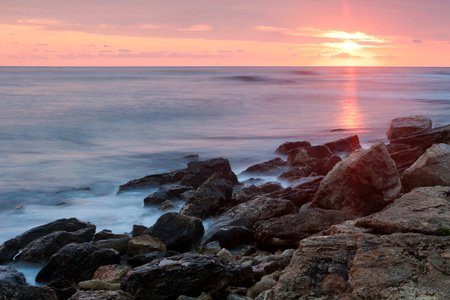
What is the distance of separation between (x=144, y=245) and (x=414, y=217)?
176 inches

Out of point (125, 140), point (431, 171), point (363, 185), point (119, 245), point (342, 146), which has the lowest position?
point (125, 140)

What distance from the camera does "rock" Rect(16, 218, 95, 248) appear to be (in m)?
10.0

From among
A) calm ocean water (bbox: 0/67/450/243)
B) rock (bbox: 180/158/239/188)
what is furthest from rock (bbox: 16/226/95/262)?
rock (bbox: 180/158/239/188)

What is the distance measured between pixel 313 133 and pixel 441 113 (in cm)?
1317

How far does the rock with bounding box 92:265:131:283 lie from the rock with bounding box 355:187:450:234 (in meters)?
3.65

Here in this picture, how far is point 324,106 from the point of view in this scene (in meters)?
45.0

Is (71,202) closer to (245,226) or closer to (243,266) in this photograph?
(245,226)

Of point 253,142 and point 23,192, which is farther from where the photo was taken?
point 253,142

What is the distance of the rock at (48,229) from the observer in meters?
10.0

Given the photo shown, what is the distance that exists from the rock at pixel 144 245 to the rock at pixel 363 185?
131 inches

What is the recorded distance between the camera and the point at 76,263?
308 inches

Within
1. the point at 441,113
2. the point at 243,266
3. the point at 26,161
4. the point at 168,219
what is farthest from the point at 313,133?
the point at 243,266

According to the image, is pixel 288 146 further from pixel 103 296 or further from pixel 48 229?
pixel 103 296

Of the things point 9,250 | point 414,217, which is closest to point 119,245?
point 9,250
